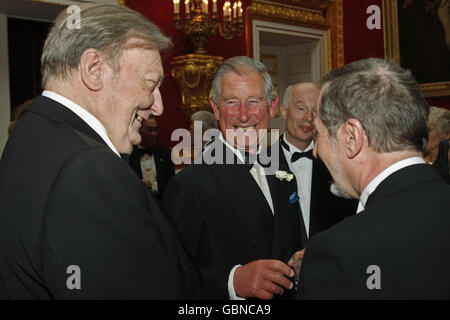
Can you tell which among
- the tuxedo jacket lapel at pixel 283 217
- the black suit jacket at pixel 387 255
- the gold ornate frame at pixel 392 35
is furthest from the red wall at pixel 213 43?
the black suit jacket at pixel 387 255

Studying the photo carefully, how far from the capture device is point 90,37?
4.16 ft

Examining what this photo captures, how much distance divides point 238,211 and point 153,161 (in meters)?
2.97

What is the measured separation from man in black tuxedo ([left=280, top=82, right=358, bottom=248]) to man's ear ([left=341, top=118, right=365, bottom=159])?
919mm

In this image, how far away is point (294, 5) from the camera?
7.74 metres

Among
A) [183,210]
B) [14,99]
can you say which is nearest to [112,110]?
[183,210]

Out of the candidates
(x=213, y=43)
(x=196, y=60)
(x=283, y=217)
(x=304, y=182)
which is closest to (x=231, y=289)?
(x=283, y=217)

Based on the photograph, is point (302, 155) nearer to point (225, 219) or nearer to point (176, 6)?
point (225, 219)

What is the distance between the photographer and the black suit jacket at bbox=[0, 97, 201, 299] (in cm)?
103

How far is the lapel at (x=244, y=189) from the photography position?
7.00ft

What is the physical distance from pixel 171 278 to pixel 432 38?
837cm

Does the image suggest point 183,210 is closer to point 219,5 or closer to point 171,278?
point 171,278

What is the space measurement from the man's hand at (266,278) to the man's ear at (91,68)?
0.93 metres

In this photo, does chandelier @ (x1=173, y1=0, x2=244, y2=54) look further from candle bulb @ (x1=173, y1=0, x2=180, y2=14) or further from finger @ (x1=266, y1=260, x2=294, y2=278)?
finger @ (x1=266, y1=260, x2=294, y2=278)

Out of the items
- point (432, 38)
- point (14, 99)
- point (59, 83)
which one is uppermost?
point (432, 38)
